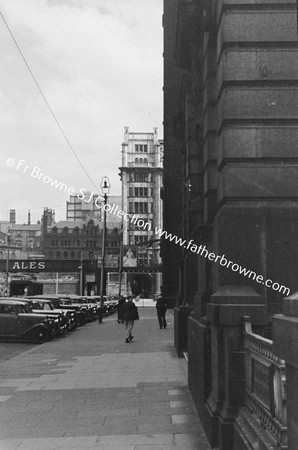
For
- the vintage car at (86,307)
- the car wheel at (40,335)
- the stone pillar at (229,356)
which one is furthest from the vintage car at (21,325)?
the stone pillar at (229,356)

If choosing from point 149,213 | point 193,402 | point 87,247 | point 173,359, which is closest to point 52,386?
point 193,402

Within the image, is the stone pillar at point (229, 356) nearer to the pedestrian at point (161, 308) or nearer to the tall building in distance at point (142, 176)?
the pedestrian at point (161, 308)

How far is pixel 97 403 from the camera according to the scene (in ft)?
31.2

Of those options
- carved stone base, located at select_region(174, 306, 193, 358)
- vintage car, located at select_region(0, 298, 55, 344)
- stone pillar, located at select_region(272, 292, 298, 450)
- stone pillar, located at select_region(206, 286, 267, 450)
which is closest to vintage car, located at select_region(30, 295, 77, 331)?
vintage car, located at select_region(0, 298, 55, 344)

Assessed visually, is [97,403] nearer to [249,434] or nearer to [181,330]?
[249,434]

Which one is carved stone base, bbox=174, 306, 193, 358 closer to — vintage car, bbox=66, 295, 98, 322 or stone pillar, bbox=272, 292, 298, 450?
stone pillar, bbox=272, 292, 298, 450

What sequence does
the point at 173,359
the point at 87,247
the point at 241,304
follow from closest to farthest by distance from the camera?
the point at 241,304, the point at 173,359, the point at 87,247

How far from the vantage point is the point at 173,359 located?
15.7 meters

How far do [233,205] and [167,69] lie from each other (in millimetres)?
35249

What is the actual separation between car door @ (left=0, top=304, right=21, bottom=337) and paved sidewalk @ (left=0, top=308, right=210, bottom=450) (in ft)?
15.9

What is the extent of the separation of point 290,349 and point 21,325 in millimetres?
19843

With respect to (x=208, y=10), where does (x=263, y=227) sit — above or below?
below

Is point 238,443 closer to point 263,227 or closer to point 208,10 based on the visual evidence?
point 263,227

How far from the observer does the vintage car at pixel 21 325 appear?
22047mm
